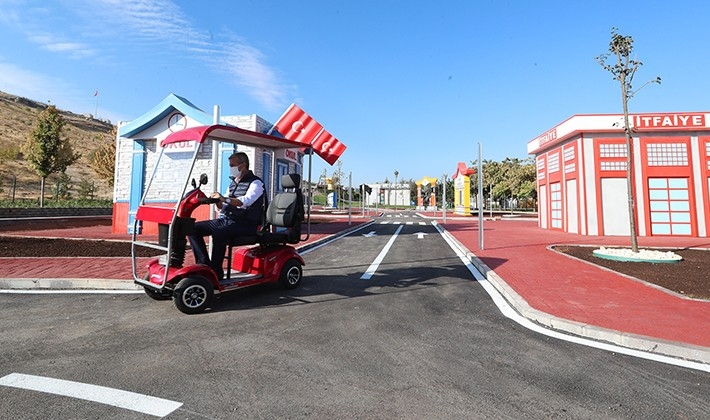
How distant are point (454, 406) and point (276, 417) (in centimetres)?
122

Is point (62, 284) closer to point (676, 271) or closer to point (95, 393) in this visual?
point (95, 393)

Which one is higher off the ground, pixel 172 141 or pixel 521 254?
pixel 172 141

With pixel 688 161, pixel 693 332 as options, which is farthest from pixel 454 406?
pixel 688 161

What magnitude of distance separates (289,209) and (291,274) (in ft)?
3.91

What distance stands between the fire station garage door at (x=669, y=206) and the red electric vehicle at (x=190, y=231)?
19.0 meters

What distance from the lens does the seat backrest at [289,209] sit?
5152 millimetres

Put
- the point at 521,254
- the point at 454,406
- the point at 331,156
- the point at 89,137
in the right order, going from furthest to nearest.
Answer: the point at 89,137, the point at 331,156, the point at 521,254, the point at 454,406

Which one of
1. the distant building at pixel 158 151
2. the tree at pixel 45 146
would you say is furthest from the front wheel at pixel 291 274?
the tree at pixel 45 146

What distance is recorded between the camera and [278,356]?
10.2 ft

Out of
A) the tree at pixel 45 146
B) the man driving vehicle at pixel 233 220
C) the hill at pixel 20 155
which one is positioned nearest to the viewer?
the man driving vehicle at pixel 233 220

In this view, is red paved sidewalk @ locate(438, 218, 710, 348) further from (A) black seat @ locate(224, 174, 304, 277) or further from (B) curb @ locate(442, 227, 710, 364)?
(A) black seat @ locate(224, 174, 304, 277)

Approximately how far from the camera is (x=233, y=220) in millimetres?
4715

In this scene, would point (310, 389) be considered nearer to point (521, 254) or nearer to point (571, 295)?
point (571, 295)

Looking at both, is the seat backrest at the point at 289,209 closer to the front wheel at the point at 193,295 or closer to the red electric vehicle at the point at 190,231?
the red electric vehicle at the point at 190,231
